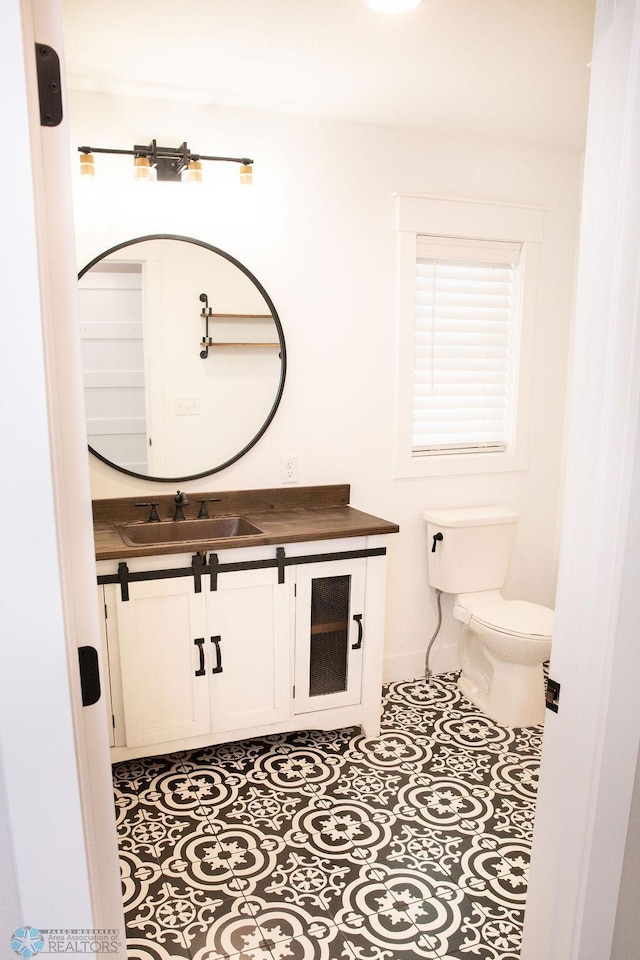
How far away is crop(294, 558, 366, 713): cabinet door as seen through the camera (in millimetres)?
2592

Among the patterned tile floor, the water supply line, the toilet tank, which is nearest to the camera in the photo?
the patterned tile floor

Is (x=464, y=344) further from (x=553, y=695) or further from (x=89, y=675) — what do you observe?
(x=89, y=675)

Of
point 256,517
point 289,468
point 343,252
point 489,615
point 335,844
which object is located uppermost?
point 343,252

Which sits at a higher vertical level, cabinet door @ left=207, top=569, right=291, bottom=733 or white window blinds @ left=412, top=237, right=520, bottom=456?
white window blinds @ left=412, top=237, right=520, bottom=456

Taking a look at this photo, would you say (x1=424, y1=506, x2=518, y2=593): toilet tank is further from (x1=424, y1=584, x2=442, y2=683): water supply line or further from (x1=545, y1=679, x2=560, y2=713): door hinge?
(x1=545, y1=679, x2=560, y2=713): door hinge

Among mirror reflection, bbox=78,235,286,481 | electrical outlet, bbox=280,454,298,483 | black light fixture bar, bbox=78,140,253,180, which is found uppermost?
black light fixture bar, bbox=78,140,253,180

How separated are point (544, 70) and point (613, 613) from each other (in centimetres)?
208

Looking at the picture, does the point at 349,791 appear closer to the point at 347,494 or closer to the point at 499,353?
the point at 347,494

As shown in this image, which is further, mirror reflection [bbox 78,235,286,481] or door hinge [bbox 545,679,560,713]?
mirror reflection [bbox 78,235,286,481]

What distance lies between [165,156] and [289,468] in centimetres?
133

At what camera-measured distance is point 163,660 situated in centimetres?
242

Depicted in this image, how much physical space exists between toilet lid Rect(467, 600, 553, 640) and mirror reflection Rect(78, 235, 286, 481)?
1283mm

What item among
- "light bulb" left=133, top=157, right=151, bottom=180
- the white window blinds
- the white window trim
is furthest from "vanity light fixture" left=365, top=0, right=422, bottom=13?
the white window blinds

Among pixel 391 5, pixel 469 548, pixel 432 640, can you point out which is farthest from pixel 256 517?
pixel 391 5
